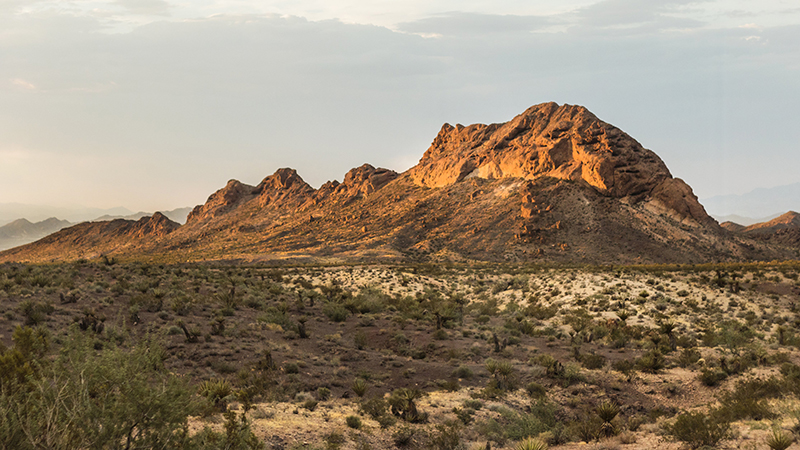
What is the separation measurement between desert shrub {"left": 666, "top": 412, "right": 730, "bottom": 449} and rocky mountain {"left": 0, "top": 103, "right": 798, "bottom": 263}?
2266 inches

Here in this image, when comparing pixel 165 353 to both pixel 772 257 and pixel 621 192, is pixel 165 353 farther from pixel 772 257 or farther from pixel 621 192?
pixel 772 257

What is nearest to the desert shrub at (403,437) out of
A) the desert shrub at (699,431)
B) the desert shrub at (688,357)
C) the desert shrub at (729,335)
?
the desert shrub at (699,431)

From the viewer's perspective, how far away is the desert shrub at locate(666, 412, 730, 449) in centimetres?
898

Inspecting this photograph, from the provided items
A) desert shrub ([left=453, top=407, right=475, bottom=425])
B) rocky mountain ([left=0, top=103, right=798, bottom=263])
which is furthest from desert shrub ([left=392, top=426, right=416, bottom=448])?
rocky mountain ([left=0, top=103, right=798, bottom=263])

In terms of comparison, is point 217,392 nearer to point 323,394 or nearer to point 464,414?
point 323,394

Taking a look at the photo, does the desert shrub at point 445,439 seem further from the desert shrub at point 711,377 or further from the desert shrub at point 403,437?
the desert shrub at point 711,377

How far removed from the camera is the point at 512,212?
78.8 m

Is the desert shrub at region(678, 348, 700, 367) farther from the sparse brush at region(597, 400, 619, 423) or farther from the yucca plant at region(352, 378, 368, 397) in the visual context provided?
the yucca plant at region(352, 378, 368, 397)

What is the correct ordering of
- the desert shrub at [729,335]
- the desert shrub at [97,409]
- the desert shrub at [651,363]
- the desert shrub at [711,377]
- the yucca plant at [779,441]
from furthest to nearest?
the desert shrub at [729,335] → the desert shrub at [651,363] → the desert shrub at [711,377] → the yucca plant at [779,441] → the desert shrub at [97,409]

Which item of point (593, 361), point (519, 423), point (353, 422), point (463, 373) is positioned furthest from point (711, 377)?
point (353, 422)

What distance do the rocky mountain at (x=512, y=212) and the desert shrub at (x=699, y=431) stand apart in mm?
57547

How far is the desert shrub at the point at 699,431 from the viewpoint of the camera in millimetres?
8977

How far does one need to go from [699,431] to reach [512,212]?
71.3 m

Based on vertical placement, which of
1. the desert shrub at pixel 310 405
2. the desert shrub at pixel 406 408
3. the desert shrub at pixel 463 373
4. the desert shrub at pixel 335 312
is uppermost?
the desert shrub at pixel 335 312
